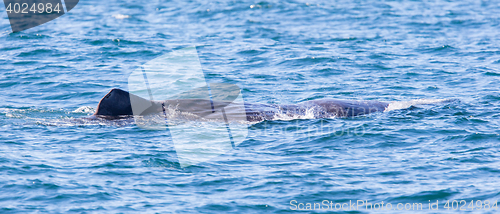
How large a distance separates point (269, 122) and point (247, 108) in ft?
2.06

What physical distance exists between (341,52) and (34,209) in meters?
14.8

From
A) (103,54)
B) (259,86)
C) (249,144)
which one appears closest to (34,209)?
(249,144)

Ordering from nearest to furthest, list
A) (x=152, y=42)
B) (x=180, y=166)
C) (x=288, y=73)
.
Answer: (x=180, y=166), (x=288, y=73), (x=152, y=42)

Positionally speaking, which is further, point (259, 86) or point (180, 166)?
point (259, 86)

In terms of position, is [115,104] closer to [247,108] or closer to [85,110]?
[85,110]

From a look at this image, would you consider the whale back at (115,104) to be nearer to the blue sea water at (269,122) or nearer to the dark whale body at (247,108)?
the dark whale body at (247,108)

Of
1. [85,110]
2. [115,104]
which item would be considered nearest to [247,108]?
[115,104]

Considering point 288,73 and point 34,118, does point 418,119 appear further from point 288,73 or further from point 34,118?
point 34,118

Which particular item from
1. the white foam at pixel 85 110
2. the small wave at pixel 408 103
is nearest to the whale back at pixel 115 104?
the white foam at pixel 85 110

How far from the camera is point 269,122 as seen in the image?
34.7ft

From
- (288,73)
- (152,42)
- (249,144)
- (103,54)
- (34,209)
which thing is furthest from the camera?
(152,42)

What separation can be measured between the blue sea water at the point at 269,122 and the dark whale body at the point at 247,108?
0.99 ft

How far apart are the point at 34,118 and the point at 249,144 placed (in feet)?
16.1

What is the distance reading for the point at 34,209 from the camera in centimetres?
651
